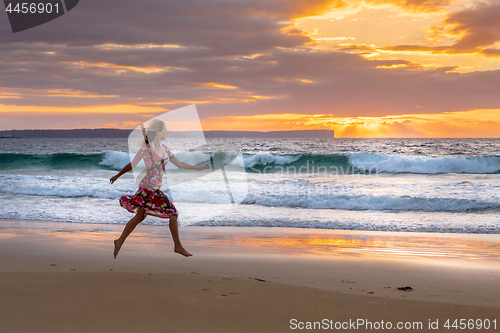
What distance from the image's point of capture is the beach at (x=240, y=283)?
3.18 m

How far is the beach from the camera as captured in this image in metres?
3.18

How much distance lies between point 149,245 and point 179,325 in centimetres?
387

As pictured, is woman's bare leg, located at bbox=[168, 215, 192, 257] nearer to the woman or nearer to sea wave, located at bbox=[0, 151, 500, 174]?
the woman

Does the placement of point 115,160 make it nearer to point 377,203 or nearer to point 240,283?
point 377,203

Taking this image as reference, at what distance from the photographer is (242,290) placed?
397 cm

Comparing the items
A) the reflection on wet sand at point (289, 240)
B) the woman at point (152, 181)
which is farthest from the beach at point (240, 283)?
the woman at point (152, 181)

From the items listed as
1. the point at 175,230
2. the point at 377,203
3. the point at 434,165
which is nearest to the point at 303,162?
the point at 434,165

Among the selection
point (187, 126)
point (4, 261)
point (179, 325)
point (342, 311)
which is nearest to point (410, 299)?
point (342, 311)

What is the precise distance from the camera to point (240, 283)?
13.9 feet

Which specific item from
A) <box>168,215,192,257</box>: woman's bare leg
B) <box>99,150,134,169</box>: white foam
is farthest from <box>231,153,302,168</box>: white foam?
<box>168,215,192,257</box>: woman's bare leg

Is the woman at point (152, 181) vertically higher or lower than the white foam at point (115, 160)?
higher

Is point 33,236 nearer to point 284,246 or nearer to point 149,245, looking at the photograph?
point 149,245

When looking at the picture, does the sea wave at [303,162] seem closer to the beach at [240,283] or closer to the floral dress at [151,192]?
the beach at [240,283]

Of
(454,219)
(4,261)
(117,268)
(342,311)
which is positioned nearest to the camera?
(342,311)
